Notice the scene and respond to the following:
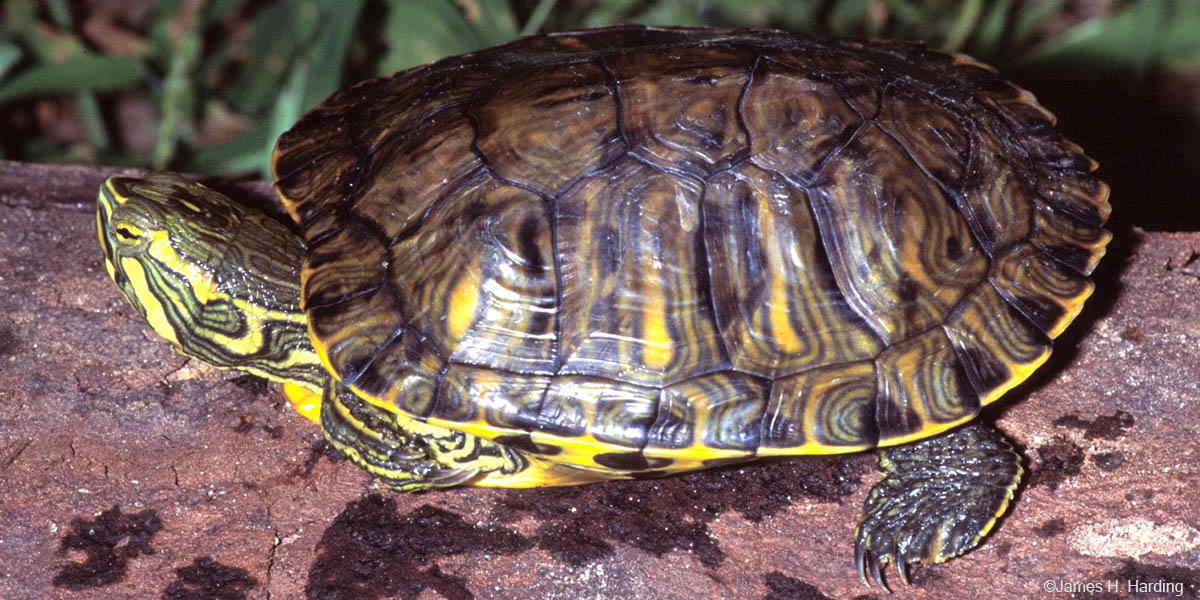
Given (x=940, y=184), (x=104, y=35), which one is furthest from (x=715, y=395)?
(x=104, y=35)

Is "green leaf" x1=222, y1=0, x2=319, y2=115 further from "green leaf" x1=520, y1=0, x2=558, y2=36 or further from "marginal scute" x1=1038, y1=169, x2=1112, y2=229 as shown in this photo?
"marginal scute" x1=1038, y1=169, x2=1112, y2=229

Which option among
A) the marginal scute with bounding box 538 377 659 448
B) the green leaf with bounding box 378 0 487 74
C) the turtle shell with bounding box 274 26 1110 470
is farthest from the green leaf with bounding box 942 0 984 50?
the marginal scute with bounding box 538 377 659 448

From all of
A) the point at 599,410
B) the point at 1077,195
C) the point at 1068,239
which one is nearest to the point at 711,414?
the point at 599,410

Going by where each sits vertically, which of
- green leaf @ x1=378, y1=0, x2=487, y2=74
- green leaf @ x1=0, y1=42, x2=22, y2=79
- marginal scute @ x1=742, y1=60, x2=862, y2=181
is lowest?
green leaf @ x1=0, y1=42, x2=22, y2=79

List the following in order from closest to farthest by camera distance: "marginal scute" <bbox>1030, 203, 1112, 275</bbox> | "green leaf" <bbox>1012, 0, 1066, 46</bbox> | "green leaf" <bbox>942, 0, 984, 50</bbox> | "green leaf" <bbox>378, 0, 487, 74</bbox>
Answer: "marginal scute" <bbox>1030, 203, 1112, 275</bbox>, "green leaf" <bbox>378, 0, 487, 74</bbox>, "green leaf" <bbox>942, 0, 984, 50</bbox>, "green leaf" <bbox>1012, 0, 1066, 46</bbox>

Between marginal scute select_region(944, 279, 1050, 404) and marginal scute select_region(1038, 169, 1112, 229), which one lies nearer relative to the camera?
marginal scute select_region(944, 279, 1050, 404)

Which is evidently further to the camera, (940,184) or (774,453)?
(940,184)

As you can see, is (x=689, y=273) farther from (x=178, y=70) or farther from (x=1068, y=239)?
(x=178, y=70)

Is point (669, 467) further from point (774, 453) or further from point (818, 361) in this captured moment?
point (818, 361)
